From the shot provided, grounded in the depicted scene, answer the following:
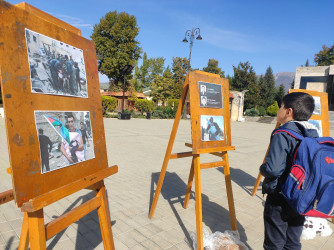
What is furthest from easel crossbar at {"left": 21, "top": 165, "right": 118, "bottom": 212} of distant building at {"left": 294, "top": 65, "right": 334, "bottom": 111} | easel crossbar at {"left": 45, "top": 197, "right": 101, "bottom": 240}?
distant building at {"left": 294, "top": 65, "right": 334, "bottom": 111}

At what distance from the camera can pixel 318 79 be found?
96.0ft

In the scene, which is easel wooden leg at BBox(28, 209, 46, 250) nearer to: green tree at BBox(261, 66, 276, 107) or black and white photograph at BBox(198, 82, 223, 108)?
black and white photograph at BBox(198, 82, 223, 108)

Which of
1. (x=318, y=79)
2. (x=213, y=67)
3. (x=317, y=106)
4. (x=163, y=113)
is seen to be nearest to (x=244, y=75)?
(x=213, y=67)

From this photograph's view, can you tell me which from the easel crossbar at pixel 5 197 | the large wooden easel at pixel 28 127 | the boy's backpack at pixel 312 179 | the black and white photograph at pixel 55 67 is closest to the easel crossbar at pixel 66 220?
the large wooden easel at pixel 28 127

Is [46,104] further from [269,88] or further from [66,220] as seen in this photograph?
[269,88]

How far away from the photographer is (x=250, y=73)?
43.9m

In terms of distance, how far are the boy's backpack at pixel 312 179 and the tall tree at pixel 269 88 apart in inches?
1952

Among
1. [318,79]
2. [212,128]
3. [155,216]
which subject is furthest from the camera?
[318,79]

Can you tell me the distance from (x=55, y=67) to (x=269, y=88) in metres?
54.0

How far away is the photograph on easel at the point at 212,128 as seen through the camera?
2.89 m

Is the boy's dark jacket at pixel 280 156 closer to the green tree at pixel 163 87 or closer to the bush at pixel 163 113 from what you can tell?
the bush at pixel 163 113

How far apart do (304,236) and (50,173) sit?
10.4ft

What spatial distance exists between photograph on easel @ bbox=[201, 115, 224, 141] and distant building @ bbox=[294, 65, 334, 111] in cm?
3107

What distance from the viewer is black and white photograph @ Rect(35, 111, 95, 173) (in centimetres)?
149
